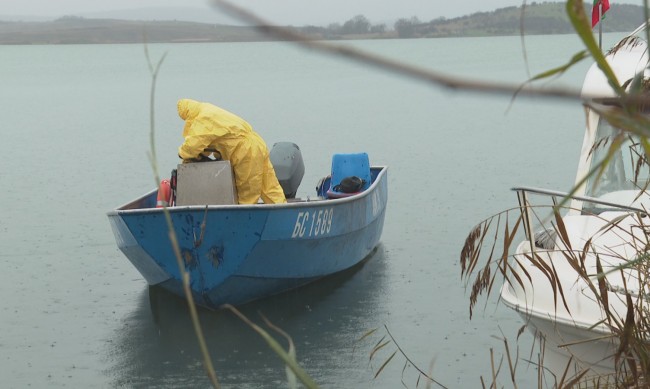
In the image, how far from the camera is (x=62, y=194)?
18.4m

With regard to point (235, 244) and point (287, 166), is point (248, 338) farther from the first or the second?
point (287, 166)

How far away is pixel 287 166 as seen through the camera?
10.9 metres

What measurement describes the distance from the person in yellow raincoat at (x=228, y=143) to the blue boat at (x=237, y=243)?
17.4 inches

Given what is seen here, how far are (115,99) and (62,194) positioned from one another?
31711mm

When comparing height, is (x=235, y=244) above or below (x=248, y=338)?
above

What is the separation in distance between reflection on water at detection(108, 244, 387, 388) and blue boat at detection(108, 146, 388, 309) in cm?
22

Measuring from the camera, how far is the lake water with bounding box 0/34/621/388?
8.48 metres

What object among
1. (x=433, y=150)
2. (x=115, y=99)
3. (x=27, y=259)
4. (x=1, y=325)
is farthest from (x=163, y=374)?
(x=115, y=99)

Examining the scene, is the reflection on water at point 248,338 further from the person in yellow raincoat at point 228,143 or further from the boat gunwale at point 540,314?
the boat gunwale at point 540,314

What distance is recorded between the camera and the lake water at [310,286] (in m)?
8.48

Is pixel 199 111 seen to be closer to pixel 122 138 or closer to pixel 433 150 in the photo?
pixel 433 150

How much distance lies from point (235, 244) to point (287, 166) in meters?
1.70

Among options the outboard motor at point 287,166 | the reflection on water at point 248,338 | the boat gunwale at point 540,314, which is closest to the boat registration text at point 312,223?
the reflection on water at point 248,338

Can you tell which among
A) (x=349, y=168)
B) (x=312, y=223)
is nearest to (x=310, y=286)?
→ (x=312, y=223)
